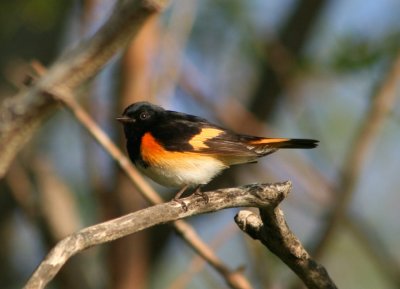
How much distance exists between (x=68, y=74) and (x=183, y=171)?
40.7 inches

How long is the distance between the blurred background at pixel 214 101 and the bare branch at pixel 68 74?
1989 millimetres

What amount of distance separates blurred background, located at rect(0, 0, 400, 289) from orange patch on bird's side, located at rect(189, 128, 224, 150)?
1.25 metres

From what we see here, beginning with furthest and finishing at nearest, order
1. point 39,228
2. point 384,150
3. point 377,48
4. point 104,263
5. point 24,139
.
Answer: point 384,150 → point 104,263 → point 39,228 → point 377,48 → point 24,139

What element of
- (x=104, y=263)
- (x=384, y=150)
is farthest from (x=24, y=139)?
(x=384, y=150)

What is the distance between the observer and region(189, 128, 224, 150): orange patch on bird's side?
12.9 feet

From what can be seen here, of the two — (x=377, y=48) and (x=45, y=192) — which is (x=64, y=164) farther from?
(x=377, y=48)

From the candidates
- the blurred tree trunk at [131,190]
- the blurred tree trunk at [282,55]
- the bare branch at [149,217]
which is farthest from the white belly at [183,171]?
the blurred tree trunk at [282,55]

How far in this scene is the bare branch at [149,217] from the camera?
215cm

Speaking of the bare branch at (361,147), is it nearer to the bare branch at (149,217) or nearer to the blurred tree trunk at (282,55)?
the blurred tree trunk at (282,55)

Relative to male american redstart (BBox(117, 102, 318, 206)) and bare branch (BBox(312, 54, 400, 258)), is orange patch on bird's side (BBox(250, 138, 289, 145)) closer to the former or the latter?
male american redstart (BBox(117, 102, 318, 206))

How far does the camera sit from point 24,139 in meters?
3.29

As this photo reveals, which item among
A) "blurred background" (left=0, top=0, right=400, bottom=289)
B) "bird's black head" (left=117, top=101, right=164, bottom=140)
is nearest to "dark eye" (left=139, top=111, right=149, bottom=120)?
Answer: "bird's black head" (left=117, top=101, right=164, bottom=140)

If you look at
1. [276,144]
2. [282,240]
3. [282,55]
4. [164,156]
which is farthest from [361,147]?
[282,240]

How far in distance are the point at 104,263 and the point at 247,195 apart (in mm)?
3622
